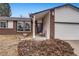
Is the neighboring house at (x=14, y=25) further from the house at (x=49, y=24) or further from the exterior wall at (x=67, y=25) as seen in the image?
the exterior wall at (x=67, y=25)

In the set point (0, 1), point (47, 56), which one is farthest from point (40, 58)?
point (0, 1)

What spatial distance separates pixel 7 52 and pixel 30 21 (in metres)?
0.60

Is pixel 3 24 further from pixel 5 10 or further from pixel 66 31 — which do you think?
pixel 66 31

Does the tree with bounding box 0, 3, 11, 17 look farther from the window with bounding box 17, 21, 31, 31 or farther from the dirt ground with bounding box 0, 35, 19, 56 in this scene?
the dirt ground with bounding box 0, 35, 19, 56

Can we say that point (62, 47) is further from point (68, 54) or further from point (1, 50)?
point (1, 50)

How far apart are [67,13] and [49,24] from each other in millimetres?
327

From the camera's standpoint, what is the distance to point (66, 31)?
13188mm

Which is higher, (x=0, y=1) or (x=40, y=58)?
(x=0, y=1)

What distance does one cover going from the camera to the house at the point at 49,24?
1315 centimetres

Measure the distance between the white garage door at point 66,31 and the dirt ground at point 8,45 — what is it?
67 centimetres

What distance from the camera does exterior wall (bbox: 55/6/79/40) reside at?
1315cm

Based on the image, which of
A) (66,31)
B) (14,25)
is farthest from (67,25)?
(14,25)

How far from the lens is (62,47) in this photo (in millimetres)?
13172

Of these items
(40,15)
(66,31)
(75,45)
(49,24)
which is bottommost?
(75,45)
